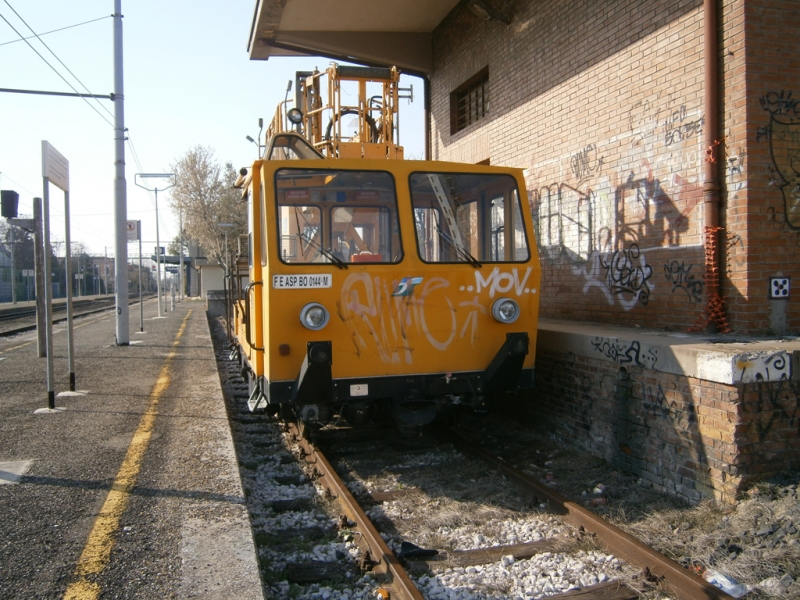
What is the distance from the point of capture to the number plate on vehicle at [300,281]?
5.29 m

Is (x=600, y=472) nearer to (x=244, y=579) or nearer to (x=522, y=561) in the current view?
(x=522, y=561)

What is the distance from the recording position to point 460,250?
230 inches

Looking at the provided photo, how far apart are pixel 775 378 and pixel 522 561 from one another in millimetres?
2119

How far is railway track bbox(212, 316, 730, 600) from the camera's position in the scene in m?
3.72

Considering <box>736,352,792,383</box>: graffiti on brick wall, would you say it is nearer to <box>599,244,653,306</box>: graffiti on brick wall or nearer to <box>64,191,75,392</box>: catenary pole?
<box>599,244,653,306</box>: graffiti on brick wall

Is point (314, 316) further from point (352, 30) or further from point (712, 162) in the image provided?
point (352, 30)

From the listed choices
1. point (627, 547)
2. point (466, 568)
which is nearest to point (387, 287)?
point (466, 568)

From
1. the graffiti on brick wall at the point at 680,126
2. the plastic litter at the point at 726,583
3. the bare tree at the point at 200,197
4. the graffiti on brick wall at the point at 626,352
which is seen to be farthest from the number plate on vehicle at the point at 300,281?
the bare tree at the point at 200,197

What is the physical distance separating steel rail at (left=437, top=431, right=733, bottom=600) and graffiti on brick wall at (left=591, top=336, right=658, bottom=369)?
127 cm

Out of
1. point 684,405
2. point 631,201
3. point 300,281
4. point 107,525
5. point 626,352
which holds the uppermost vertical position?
point 631,201

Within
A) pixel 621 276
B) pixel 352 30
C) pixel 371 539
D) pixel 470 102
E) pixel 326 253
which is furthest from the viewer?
pixel 352 30

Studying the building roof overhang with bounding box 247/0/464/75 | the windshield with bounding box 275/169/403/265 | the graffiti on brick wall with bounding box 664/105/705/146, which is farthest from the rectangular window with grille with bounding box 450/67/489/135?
the windshield with bounding box 275/169/403/265

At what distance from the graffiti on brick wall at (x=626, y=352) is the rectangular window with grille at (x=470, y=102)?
6.01 metres

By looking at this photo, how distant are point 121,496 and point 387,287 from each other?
2528 mm
